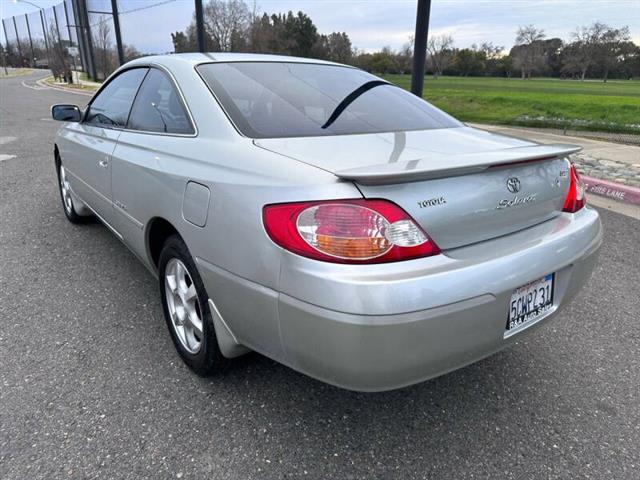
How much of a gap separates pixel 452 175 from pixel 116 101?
2620 millimetres

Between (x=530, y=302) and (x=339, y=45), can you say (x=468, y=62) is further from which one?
(x=530, y=302)

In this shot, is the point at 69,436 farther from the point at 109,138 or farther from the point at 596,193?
the point at 596,193

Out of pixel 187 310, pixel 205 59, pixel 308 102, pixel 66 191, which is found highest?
pixel 205 59

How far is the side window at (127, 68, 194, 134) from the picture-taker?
2.38 metres

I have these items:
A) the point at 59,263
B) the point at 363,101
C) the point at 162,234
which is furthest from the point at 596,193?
the point at 59,263

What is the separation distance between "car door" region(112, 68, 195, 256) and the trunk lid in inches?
21.2

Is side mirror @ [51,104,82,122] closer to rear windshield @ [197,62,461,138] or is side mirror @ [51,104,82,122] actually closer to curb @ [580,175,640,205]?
rear windshield @ [197,62,461,138]

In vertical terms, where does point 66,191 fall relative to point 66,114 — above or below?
below

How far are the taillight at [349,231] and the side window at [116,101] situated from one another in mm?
1934

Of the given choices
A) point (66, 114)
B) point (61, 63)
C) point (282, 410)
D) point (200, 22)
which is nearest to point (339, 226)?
point (282, 410)

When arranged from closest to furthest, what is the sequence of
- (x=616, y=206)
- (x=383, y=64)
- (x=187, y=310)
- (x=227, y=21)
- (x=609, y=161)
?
(x=187, y=310)
(x=616, y=206)
(x=609, y=161)
(x=227, y=21)
(x=383, y=64)

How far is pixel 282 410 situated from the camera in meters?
2.15

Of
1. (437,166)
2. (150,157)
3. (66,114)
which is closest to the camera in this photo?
(437,166)

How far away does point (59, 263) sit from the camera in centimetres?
373
